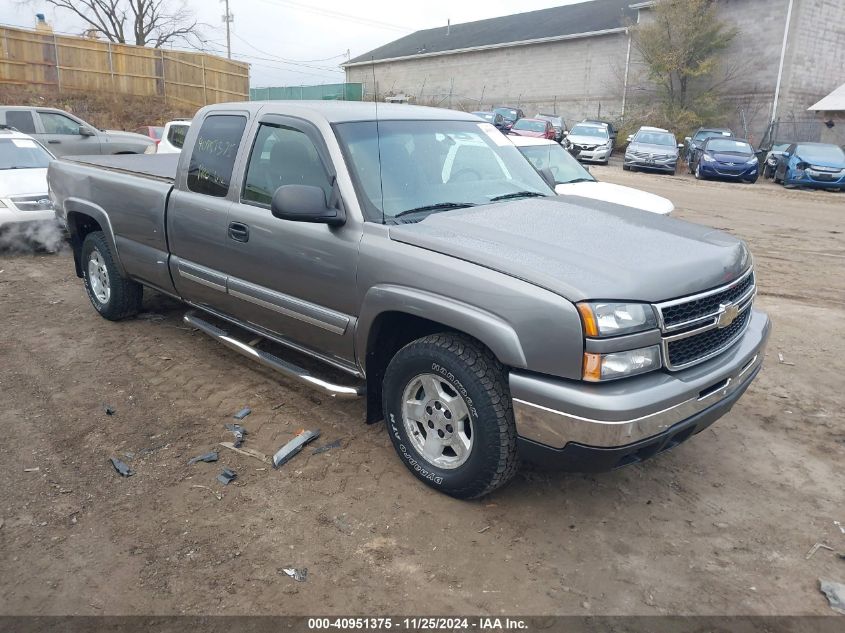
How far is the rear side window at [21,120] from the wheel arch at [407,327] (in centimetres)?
1382

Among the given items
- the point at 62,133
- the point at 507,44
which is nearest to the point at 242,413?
the point at 62,133

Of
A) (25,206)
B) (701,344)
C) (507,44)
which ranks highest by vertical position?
(507,44)

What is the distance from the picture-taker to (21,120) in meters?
14.1

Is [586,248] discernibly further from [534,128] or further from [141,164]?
[534,128]

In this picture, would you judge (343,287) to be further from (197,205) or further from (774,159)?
(774,159)

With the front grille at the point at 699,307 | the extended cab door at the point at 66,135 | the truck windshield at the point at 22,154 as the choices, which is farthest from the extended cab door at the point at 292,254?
the extended cab door at the point at 66,135

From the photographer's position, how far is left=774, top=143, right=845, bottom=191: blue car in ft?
63.0

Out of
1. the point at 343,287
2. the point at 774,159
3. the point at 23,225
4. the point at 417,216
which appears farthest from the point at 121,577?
the point at 774,159

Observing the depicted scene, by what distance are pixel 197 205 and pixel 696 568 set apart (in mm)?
Answer: 3745

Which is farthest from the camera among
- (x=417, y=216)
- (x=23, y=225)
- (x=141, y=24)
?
(x=141, y=24)

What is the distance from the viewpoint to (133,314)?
607 cm

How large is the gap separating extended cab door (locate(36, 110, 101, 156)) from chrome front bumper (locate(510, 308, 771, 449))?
1472cm

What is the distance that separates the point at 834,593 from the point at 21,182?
396 inches

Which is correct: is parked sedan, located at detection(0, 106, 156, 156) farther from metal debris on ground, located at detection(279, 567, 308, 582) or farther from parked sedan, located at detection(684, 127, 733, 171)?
parked sedan, located at detection(684, 127, 733, 171)
